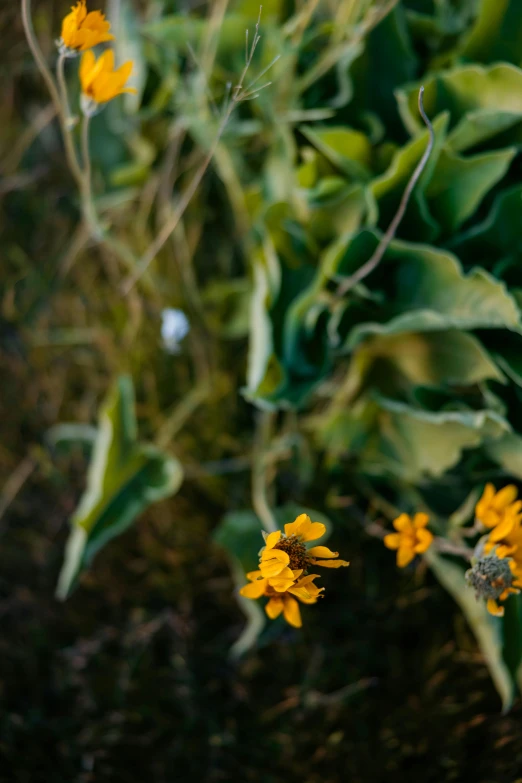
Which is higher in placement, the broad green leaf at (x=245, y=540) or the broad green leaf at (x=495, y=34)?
the broad green leaf at (x=495, y=34)

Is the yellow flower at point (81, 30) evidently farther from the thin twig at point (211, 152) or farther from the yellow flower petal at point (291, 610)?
the yellow flower petal at point (291, 610)

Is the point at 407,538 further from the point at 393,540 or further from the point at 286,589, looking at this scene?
the point at 286,589

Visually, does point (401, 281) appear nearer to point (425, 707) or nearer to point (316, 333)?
Result: point (316, 333)

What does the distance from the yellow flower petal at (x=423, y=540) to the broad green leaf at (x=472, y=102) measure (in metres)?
0.33

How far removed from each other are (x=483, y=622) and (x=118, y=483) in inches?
14.6

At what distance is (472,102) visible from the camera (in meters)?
0.62

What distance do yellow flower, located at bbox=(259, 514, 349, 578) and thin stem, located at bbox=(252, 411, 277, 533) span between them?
0.63ft

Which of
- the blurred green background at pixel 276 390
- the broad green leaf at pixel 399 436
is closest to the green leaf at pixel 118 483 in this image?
the blurred green background at pixel 276 390

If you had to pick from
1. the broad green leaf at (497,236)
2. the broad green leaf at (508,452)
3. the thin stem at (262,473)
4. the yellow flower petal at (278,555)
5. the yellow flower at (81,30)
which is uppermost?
the yellow flower at (81,30)

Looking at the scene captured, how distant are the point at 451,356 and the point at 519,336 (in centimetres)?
7

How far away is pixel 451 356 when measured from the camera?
0.65 meters

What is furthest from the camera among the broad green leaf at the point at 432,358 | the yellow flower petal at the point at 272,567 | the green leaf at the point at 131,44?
the green leaf at the point at 131,44

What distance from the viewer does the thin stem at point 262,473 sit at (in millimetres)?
675

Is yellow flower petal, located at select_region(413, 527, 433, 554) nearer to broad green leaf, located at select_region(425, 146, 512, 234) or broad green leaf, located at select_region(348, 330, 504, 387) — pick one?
broad green leaf, located at select_region(348, 330, 504, 387)
